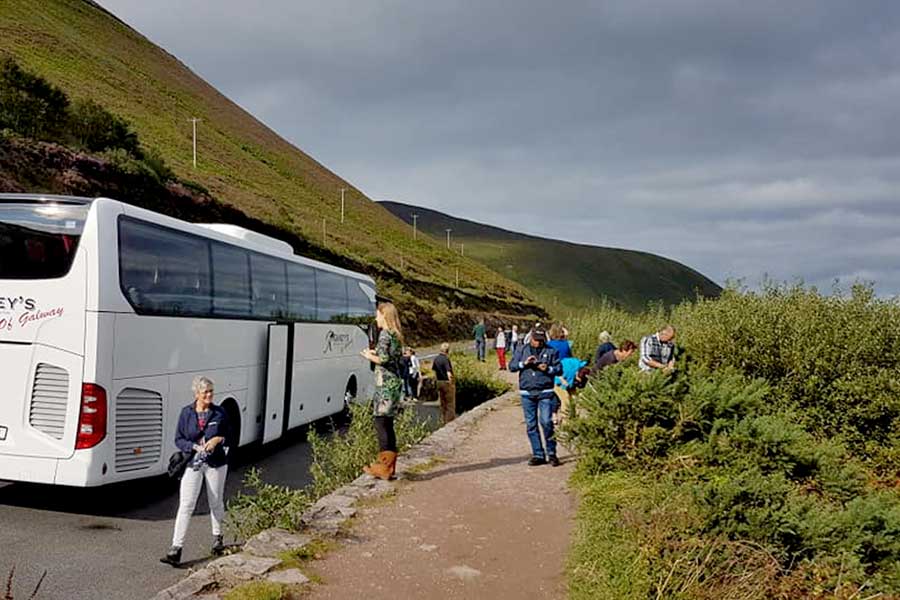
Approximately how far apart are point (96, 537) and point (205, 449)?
5.25ft

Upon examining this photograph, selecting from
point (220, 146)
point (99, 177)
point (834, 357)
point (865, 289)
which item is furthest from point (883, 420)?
point (220, 146)

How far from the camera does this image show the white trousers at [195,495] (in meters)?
6.62

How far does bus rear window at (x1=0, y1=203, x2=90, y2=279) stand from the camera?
7703 millimetres

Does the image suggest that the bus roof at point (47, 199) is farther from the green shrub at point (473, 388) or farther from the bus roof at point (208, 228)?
the green shrub at point (473, 388)

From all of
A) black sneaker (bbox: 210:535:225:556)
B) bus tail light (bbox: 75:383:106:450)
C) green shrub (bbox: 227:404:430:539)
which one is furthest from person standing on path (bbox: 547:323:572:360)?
bus tail light (bbox: 75:383:106:450)

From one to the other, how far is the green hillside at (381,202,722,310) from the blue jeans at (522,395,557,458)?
4722 inches

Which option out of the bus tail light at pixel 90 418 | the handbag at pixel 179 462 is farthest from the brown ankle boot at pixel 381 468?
the bus tail light at pixel 90 418

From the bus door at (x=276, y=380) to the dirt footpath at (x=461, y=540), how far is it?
3354 millimetres

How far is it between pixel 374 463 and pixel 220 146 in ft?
231

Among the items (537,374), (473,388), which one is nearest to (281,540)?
(537,374)

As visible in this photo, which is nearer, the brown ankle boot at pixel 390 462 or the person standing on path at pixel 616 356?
the brown ankle boot at pixel 390 462

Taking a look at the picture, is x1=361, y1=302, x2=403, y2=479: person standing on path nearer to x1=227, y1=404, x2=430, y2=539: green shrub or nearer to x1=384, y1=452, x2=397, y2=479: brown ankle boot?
x1=384, y1=452, x2=397, y2=479: brown ankle boot

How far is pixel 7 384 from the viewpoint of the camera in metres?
7.69

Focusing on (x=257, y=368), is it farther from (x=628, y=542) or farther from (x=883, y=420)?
(x=883, y=420)
